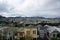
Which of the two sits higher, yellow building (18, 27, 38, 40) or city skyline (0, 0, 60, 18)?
city skyline (0, 0, 60, 18)

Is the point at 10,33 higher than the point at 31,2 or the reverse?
the reverse

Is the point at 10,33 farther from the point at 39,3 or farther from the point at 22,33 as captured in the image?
the point at 39,3

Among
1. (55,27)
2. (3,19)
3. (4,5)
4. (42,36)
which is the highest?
(4,5)

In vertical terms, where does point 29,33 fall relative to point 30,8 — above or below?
below

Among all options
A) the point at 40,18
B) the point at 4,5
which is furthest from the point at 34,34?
the point at 4,5

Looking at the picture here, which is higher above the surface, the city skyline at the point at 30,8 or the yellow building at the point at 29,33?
the city skyline at the point at 30,8

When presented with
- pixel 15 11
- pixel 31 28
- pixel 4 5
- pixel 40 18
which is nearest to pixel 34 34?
pixel 31 28
